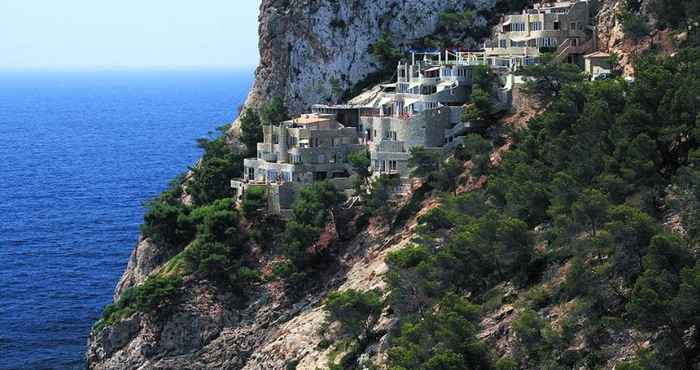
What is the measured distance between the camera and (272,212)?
100438 mm

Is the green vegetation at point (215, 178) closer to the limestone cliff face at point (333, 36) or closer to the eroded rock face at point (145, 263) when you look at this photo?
the eroded rock face at point (145, 263)

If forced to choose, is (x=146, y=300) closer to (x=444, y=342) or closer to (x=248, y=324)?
(x=248, y=324)

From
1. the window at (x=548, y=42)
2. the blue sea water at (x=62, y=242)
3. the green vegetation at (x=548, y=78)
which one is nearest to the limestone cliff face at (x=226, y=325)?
the blue sea water at (x=62, y=242)

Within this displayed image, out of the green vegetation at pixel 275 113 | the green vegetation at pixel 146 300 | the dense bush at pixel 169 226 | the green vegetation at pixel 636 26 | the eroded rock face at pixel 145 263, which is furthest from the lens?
the green vegetation at pixel 275 113

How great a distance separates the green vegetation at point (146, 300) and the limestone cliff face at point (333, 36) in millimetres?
29918

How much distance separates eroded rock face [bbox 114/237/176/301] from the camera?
344ft

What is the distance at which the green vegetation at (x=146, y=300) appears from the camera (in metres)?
94.0

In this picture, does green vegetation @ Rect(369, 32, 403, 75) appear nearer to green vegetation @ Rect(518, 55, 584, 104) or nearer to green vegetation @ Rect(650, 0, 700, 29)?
green vegetation @ Rect(518, 55, 584, 104)

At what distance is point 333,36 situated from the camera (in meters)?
121

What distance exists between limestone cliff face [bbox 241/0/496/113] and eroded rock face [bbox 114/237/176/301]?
2161 cm

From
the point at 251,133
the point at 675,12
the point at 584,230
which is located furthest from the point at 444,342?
the point at 251,133

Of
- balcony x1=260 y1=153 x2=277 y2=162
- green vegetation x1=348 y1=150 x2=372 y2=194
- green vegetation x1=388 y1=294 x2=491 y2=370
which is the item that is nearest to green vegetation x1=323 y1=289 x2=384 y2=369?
green vegetation x1=388 y1=294 x2=491 y2=370

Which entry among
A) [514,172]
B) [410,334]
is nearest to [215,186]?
[514,172]

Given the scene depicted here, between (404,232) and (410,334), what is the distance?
19436 millimetres
